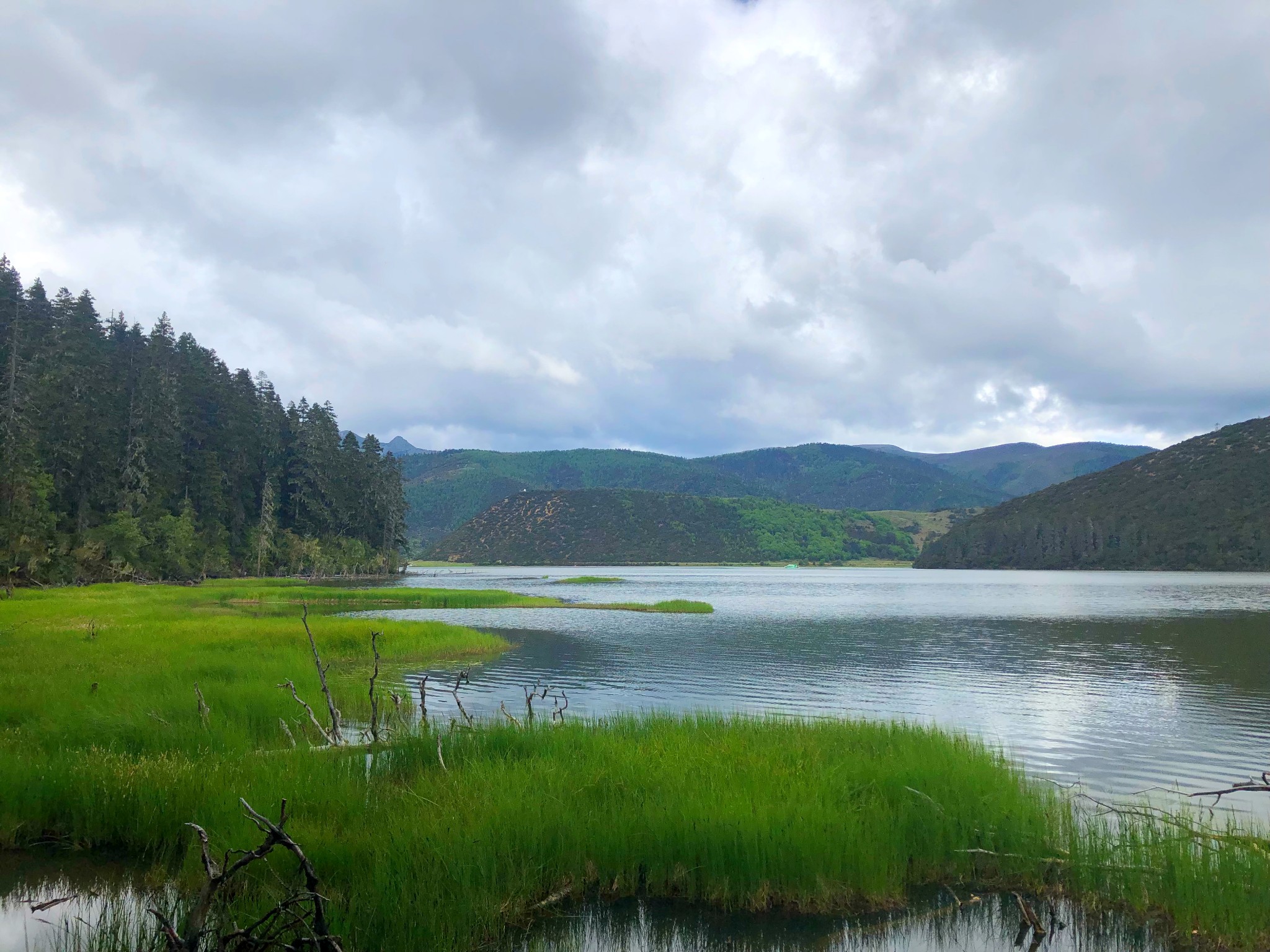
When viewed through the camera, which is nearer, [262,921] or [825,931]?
[262,921]

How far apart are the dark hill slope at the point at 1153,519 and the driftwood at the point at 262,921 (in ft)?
488

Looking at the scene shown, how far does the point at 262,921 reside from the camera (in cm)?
612

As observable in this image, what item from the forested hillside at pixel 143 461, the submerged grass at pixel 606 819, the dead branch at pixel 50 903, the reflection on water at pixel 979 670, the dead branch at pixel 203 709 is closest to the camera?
the dead branch at pixel 50 903

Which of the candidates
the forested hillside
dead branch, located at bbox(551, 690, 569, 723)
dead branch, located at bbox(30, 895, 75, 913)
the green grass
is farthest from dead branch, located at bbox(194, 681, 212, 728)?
the forested hillside

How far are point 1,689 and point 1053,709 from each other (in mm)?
26619

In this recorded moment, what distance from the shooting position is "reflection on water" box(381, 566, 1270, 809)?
19141mm

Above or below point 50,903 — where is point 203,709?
above

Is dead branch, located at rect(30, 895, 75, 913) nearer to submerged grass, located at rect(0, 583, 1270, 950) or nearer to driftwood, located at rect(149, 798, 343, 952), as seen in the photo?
submerged grass, located at rect(0, 583, 1270, 950)

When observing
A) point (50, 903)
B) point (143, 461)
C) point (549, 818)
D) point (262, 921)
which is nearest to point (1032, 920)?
point (549, 818)

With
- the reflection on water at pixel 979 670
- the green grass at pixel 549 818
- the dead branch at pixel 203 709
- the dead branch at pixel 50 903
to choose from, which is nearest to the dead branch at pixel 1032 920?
the green grass at pixel 549 818

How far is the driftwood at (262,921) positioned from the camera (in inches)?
221

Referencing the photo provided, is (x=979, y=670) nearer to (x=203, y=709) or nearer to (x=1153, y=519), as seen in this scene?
(x=203, y=709)

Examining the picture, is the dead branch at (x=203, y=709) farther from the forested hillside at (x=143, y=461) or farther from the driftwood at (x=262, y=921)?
the forested hillside at (x=143, y=461)

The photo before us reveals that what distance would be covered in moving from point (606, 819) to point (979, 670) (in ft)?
85.4
